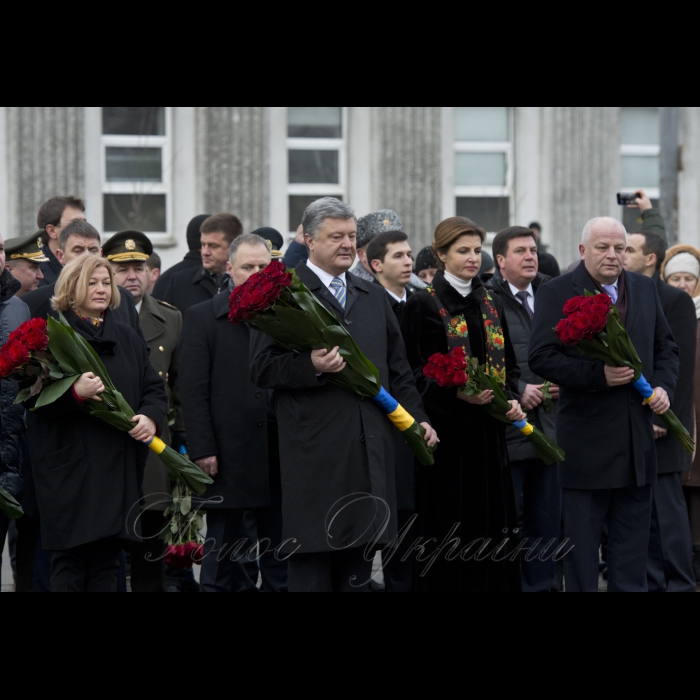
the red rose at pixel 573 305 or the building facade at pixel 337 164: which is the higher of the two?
the building facade at pixel 337 164

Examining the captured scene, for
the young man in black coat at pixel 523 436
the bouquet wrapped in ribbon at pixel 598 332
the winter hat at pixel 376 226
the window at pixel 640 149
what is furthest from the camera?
the window at pixel 640 149

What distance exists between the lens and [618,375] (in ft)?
19.5

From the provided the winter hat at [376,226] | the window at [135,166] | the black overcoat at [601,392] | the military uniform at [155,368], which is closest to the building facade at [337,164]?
the window at [135,166]

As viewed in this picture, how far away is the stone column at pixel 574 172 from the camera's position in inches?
632

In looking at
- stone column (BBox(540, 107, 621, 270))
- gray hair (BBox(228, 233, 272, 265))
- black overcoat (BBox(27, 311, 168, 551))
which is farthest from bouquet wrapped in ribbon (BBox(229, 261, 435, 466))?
stone column (BBox(540, 107, 621, 270))

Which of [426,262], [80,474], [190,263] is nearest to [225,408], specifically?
[80,474]

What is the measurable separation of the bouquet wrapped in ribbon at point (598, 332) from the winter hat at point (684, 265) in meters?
2.14

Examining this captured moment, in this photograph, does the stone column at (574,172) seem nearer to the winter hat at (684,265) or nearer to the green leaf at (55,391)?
the winter hat at (684,265)

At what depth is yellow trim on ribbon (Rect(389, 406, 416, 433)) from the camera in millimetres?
5574

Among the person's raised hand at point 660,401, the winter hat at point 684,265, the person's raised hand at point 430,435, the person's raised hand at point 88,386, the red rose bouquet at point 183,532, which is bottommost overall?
the red rose bouquet at point 183,532

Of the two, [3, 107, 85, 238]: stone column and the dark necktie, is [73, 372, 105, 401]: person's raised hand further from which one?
[3, 107, 85, 238]: stone column

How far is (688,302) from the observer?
6895 mm

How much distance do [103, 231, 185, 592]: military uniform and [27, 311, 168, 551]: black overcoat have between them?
91 cm
